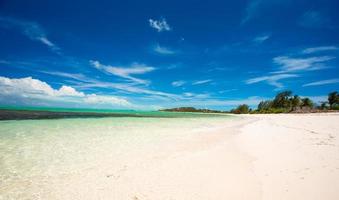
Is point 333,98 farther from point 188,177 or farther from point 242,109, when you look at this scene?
point 188,177

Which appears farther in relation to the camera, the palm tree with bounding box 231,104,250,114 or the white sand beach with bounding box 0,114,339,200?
the palm tree with bounding box 231,104,250,114

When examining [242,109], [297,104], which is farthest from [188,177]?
[242,109]

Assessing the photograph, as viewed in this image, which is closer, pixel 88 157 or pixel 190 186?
pixel 190 186

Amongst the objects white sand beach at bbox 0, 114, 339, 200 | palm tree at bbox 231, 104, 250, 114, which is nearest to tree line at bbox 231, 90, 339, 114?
palm tree at bbox 231, 104, 250, 114

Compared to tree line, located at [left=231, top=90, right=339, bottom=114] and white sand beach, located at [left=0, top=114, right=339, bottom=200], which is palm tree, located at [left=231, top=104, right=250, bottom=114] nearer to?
tree line, located at [left=231, top=90, right=339, bottom=114]

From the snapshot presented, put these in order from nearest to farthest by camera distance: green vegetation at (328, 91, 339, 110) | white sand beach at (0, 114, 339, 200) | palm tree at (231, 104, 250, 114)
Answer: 1. white sand beach at (0, 114, 339, 200)
2. green vegetation at (328, 91, 339, 110)
3. palm tree at (231, 104, 250, 114)

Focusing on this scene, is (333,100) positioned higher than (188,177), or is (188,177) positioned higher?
(333,100)

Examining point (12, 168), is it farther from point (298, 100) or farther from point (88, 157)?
point (298, 100)

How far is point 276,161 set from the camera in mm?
4910

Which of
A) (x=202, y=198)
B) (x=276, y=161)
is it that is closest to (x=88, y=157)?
(x=202, y=198)

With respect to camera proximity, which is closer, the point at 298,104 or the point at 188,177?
the point at 188,177

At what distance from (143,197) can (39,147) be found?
533 centimetres

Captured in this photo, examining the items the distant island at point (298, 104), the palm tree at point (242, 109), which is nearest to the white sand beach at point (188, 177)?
the distant island at point (298, 104)

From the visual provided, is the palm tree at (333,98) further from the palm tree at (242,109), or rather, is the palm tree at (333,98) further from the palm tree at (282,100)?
the palm tree at (242,109)
